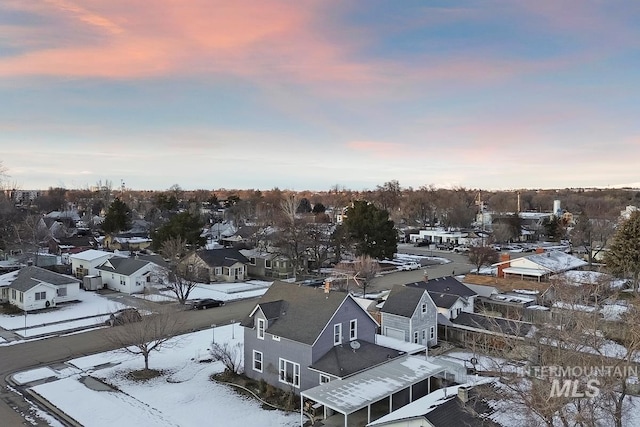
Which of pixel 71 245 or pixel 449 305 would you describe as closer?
pixel 449 305

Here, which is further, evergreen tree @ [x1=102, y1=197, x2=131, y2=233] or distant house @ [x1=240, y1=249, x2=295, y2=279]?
evergreen tree @ [x1=102, y1=197, x2=131, y2=233]

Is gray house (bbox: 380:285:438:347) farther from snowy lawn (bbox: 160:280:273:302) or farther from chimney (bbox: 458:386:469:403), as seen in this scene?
snowy lawn (bbox: 160:280:273:302)

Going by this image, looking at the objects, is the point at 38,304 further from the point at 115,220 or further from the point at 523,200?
the point at 523,200

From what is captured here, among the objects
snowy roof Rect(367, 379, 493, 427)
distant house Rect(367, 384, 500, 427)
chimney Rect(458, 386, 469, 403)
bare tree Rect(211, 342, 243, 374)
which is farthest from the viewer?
bare tree Rect(211, 342, 243, 374)

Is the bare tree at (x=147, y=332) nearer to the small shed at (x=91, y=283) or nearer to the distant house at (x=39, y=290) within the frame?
the distant house at (x=39, y=290)

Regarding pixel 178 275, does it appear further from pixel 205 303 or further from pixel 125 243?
pixel 125 243

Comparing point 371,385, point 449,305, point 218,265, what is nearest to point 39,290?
point 218,265

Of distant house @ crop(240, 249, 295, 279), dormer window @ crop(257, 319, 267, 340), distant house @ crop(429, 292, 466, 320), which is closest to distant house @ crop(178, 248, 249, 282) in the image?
distant house @ crop(240, 249, 295, 279)
